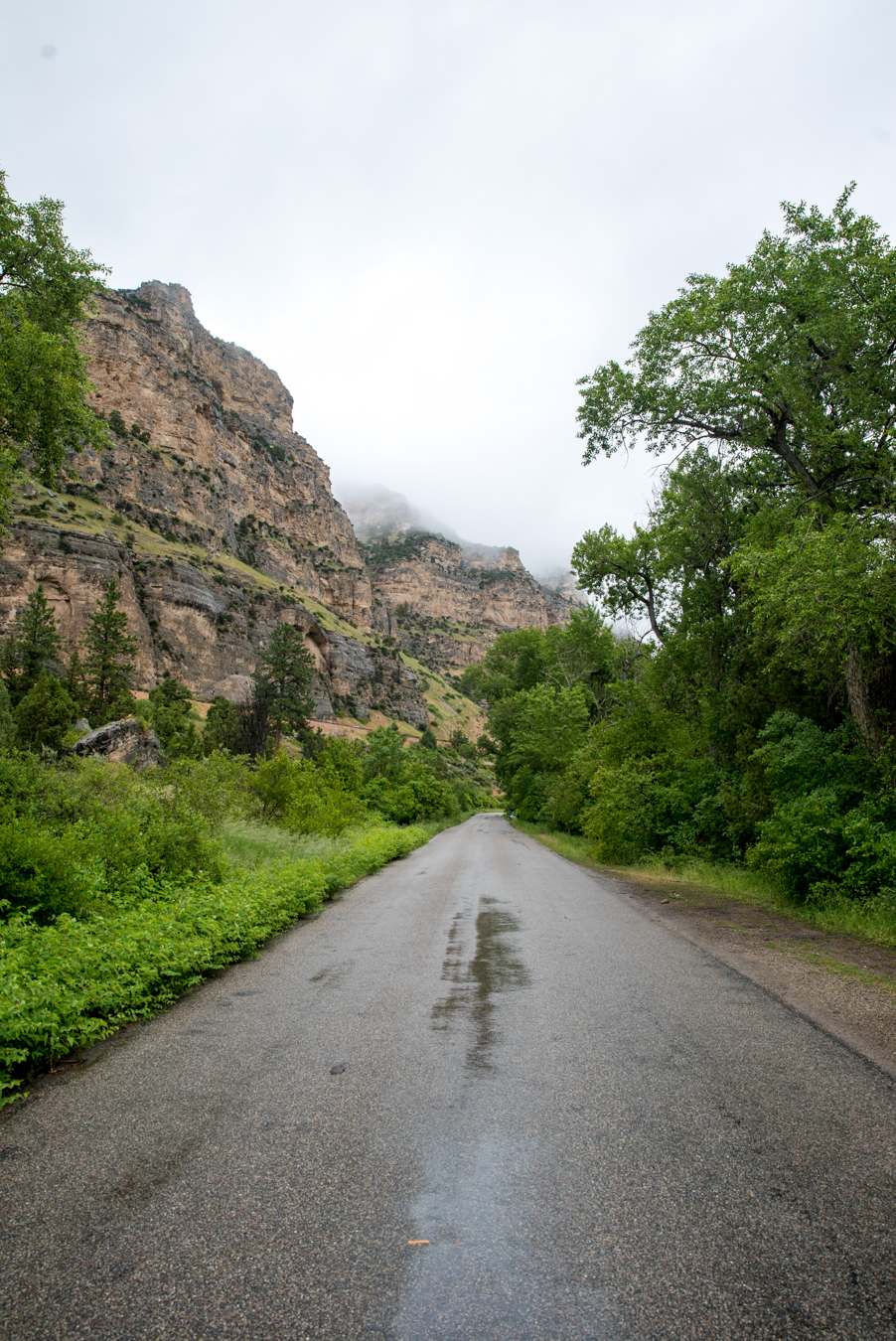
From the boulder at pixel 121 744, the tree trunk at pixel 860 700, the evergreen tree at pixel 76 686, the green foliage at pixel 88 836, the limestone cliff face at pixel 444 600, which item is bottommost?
the green foliage at pixel 88 836

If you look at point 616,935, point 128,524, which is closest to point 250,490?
point 128,524

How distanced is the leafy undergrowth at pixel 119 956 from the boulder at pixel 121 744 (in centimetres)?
1158

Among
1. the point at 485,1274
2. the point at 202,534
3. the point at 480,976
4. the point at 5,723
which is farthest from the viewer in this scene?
the point at 202,534

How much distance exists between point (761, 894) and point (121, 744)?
17.6m

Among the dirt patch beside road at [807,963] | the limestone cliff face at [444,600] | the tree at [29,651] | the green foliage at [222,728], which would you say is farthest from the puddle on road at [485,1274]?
the limestone cliff face at [444,600]

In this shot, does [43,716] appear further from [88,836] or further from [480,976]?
[480,976]

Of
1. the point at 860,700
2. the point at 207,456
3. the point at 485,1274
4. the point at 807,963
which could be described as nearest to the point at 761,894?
the point at 860,700

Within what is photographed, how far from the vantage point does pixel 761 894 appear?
36.9 ft

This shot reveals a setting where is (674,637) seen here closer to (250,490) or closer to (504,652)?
(504,652)

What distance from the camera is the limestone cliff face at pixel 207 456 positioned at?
292 feet

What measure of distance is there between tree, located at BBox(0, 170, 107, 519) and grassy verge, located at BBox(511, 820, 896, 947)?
15.8m

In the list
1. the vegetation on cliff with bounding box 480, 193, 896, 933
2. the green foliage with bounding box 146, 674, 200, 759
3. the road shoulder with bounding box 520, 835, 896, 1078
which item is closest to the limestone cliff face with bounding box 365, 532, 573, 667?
the green foliage with bounding box 146, 674, 200, 759

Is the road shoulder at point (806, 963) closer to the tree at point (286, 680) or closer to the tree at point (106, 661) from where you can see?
the tree at point (106, 661)

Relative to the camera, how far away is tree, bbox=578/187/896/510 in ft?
35.8
